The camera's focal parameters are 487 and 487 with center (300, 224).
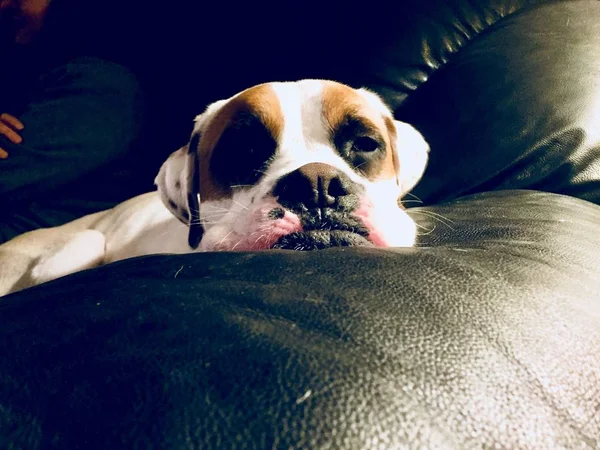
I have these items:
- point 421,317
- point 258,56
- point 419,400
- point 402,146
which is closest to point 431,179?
point 402,146

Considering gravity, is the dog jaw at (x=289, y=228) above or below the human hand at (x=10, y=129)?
above

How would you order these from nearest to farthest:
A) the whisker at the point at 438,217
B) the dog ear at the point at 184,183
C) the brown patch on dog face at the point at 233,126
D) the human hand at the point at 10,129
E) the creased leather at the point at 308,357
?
the creased leather at the point at 308,357
the whisker at the point at 438,217
the brown patch on dog face at the point at 233,126
the dog ear at the point at 184,183
the human hand at the point at 10,129

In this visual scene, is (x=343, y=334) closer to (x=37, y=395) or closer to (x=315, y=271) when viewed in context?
(x=315, y=271)

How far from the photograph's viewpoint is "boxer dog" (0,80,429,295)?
1.07 meters

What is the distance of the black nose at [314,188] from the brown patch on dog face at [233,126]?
29 centimetres

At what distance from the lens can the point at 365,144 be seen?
1.41 meters

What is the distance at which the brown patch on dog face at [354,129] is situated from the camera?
138cm

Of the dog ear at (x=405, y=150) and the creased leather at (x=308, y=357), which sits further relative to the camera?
the dog ear at (x=405, y=150)

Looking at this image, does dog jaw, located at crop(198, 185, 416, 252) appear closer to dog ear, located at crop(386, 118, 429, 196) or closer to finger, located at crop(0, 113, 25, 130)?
dog ear, located at crop(386, 118, 429, 196)

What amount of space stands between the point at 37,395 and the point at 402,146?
1.41 m

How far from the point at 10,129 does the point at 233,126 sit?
150 centimetres

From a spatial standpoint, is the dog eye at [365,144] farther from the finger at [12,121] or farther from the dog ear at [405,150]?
the finger at [12,121]

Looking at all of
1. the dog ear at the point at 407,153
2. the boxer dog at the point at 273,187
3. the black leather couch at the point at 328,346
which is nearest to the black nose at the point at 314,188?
the boxer dog at the point at 273,187

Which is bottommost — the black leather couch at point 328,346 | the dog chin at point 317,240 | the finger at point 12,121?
the finger at point 12,121
